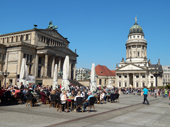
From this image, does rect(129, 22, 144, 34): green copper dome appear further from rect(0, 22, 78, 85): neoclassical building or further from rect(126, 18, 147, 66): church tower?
rect(0, 22, 78, 85): neoclassical building

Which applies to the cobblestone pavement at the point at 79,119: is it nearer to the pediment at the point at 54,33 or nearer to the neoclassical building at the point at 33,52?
the neoclassical building at the point at 33,52

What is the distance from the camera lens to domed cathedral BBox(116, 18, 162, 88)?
94875 mm

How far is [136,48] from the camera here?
104m

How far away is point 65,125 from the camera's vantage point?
26.0 ft

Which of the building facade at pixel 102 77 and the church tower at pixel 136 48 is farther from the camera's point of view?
the church tower at pixel 136 48

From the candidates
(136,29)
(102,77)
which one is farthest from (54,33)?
(136,29)

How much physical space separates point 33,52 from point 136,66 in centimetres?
6147

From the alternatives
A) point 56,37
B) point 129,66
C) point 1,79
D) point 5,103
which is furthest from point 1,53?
point 129,66

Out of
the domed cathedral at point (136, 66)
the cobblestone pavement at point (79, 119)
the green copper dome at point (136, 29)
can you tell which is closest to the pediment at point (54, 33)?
the domed cathedral at point (136, 66)

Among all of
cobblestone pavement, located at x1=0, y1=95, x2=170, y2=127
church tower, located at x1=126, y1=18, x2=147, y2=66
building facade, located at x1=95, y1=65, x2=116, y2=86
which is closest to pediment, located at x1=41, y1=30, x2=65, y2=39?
building facade, located at x1=95, y1=65, x2=116, y2=86

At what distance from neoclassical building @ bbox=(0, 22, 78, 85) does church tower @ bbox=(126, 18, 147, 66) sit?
52297 millimetres

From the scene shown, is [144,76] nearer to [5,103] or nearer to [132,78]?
[132,78]

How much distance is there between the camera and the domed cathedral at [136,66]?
9488cm

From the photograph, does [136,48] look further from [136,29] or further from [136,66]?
[136,66]
